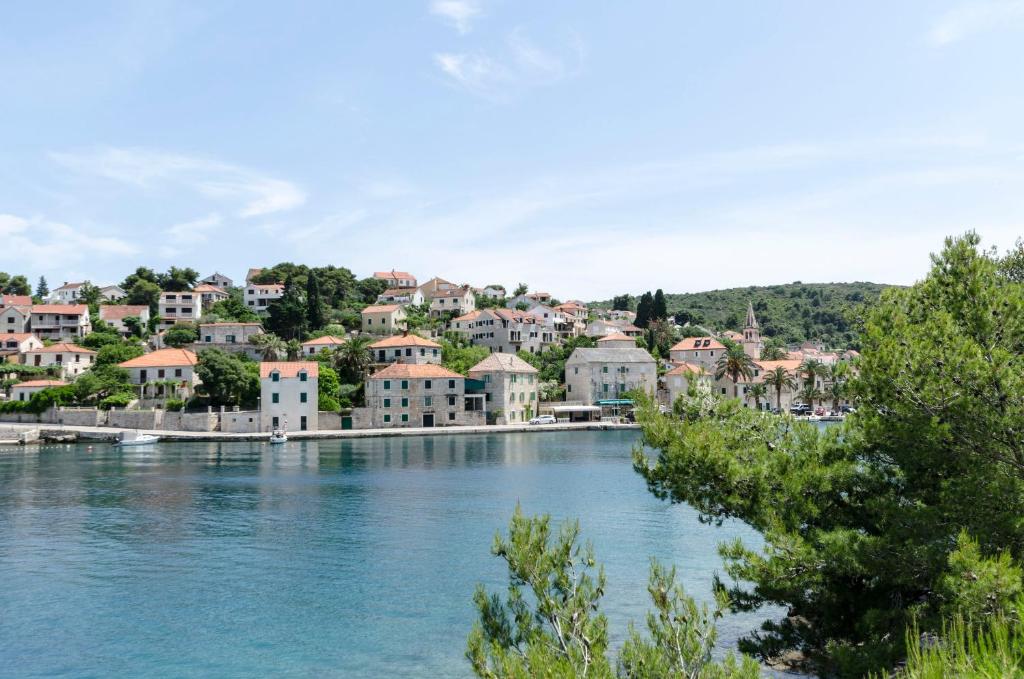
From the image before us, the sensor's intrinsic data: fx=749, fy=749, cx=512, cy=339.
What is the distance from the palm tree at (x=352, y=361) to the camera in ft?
269

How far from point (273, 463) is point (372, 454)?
8206 mm

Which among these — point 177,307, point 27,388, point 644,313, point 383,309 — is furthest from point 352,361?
point 644,313

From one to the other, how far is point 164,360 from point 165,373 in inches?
63.5

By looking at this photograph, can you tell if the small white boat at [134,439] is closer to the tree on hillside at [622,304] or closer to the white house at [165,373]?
the white house at [165,373]

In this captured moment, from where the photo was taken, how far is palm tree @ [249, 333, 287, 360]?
87.1 m

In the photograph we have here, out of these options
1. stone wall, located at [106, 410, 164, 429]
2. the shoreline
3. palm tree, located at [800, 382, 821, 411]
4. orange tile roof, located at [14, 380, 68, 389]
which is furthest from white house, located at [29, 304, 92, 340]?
palm tree, located at [800, 382, 821, 411]

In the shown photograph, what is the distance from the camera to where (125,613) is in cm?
1986

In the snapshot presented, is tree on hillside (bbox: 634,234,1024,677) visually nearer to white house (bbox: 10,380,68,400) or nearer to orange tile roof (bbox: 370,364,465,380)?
orange tile roof (bbox: 370,364,465,380)

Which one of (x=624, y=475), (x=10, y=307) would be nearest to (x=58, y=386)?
(x=10, y=307)

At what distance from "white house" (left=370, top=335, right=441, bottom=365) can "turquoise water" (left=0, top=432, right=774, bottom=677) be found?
115 ft

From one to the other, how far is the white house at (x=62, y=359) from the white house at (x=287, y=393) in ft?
93.6

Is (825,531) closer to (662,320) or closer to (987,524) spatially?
(987,524)

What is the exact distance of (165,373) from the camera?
251ft

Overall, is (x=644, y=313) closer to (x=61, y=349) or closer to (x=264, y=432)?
(x=264, y=432)
